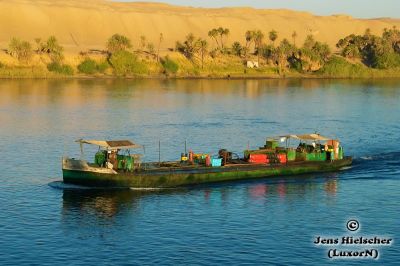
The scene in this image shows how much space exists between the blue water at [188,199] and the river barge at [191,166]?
0.90 meters

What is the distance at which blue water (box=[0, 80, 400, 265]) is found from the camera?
4375 cm

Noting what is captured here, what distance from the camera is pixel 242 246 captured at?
4434 centimetres

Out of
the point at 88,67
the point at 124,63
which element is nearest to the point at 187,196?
the point at 88,67

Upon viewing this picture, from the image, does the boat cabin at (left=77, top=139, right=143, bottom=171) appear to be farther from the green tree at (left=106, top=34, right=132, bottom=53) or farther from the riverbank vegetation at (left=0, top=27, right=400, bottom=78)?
the green tree at (left=106, top=34, right=132, bottom=53)

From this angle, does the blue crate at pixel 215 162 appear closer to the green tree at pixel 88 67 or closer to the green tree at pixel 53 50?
the green tree at pixel 53 50

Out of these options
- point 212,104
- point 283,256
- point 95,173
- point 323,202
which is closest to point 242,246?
point 283,256

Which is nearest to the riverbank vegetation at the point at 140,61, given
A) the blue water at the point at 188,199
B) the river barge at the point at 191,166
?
the blue water at the point at 188,199

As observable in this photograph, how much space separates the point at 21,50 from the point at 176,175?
383 feet

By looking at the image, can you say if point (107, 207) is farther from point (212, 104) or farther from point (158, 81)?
point (158, 81)

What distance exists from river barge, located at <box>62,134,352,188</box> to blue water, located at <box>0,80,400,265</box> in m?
0.90

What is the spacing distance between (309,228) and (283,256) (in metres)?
5.97

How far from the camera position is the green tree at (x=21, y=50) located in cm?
16762

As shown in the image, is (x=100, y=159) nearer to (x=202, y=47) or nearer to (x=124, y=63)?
(x=124, y=63)

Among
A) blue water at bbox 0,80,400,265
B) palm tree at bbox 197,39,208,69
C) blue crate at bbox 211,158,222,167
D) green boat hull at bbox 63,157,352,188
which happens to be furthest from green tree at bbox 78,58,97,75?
blue crate at bbox 211,158,222,167
